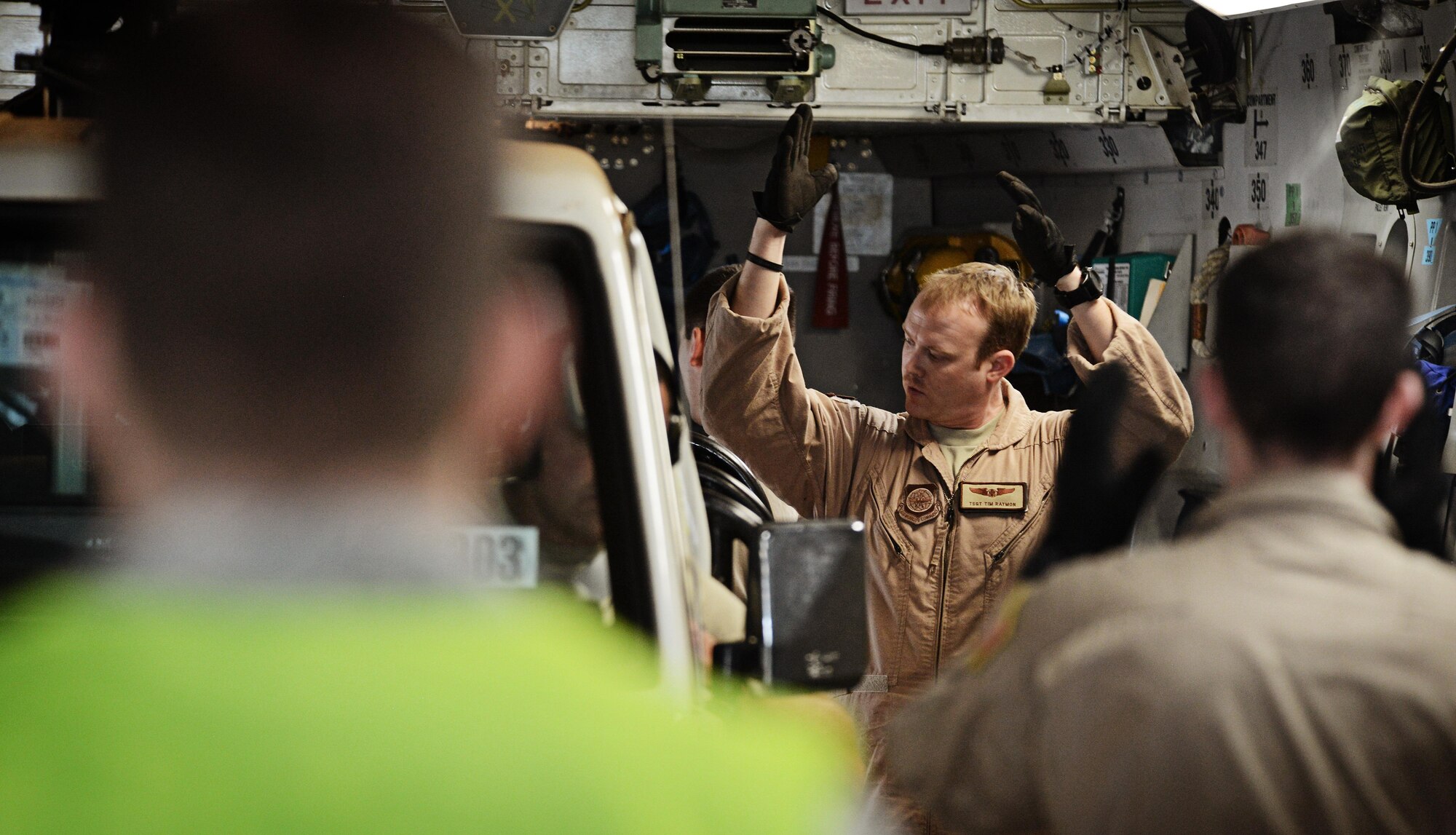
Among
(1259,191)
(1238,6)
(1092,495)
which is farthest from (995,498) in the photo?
(1259,191)

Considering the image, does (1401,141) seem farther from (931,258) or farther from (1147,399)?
(931,258)

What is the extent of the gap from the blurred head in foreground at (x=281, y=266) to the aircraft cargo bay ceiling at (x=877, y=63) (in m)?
5.10

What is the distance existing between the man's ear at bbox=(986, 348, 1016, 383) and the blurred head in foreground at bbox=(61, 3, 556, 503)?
2.47 meters

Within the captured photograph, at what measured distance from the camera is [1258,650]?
4.52ft

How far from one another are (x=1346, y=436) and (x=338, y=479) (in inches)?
50.3

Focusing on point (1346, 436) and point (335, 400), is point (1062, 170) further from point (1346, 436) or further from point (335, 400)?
point (335, 400)

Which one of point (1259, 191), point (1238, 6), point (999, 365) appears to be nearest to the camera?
point (999, 365)

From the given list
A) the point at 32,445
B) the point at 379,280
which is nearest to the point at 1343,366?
the point at 379,280

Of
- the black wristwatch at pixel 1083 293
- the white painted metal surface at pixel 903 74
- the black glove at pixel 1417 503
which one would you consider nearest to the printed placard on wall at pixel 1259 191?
the white painted metal surface at pixel 903 74

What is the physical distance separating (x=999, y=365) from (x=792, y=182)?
0.65 meters

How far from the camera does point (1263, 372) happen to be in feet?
5.18

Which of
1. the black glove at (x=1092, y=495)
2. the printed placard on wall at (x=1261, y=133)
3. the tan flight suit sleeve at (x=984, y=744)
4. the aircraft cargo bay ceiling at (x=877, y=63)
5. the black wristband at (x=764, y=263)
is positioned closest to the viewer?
the tan flight suit sleeve at (x=984, y=744)

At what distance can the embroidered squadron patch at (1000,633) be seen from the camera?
5.25ft

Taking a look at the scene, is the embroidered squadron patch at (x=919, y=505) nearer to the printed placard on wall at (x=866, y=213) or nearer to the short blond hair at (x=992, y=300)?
the short blond hair at (x=992, y=300)
